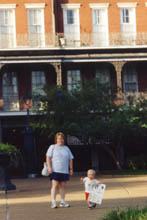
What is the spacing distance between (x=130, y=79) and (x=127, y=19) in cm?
348

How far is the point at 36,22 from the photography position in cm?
3412

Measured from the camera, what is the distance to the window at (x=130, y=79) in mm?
35156

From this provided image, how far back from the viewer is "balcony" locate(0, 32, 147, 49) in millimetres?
32938

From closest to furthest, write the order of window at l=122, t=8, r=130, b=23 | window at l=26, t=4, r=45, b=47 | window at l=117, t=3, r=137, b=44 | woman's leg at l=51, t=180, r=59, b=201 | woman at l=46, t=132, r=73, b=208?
woman's leg at l=51, t=180, r=59, b=201 < woman at l=46, t=132, r=73, b=208 < window at l=26, t=4, r=45, b=47 < window at l=117, t=3, r=137, b=44 < window at l=122, t=8, r=130, b=23

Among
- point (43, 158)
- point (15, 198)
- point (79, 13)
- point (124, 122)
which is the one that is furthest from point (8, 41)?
point (15, 198)

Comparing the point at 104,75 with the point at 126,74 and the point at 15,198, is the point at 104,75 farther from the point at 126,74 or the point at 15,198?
the point at 15,198

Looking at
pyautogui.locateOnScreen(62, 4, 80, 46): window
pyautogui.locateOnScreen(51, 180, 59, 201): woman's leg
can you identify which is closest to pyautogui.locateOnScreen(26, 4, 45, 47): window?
pyautogui.locateOnScreen(62, 4, 80, 46): window

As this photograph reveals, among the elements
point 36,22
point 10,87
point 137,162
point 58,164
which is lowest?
point 137,162

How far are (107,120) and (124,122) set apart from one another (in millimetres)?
952

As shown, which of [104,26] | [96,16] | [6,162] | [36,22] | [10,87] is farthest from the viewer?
[96,16]

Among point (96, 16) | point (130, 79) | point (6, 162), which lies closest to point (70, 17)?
point (96, 16)

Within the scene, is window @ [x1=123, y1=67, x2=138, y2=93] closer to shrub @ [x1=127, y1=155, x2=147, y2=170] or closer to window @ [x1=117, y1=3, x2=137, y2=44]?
window @ [x1=117, y1=3, x2=137, y2=44]

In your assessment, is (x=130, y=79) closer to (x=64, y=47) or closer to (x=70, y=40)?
(x=70, y=40)

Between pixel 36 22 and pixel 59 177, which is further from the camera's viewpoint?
pixel 36 22
